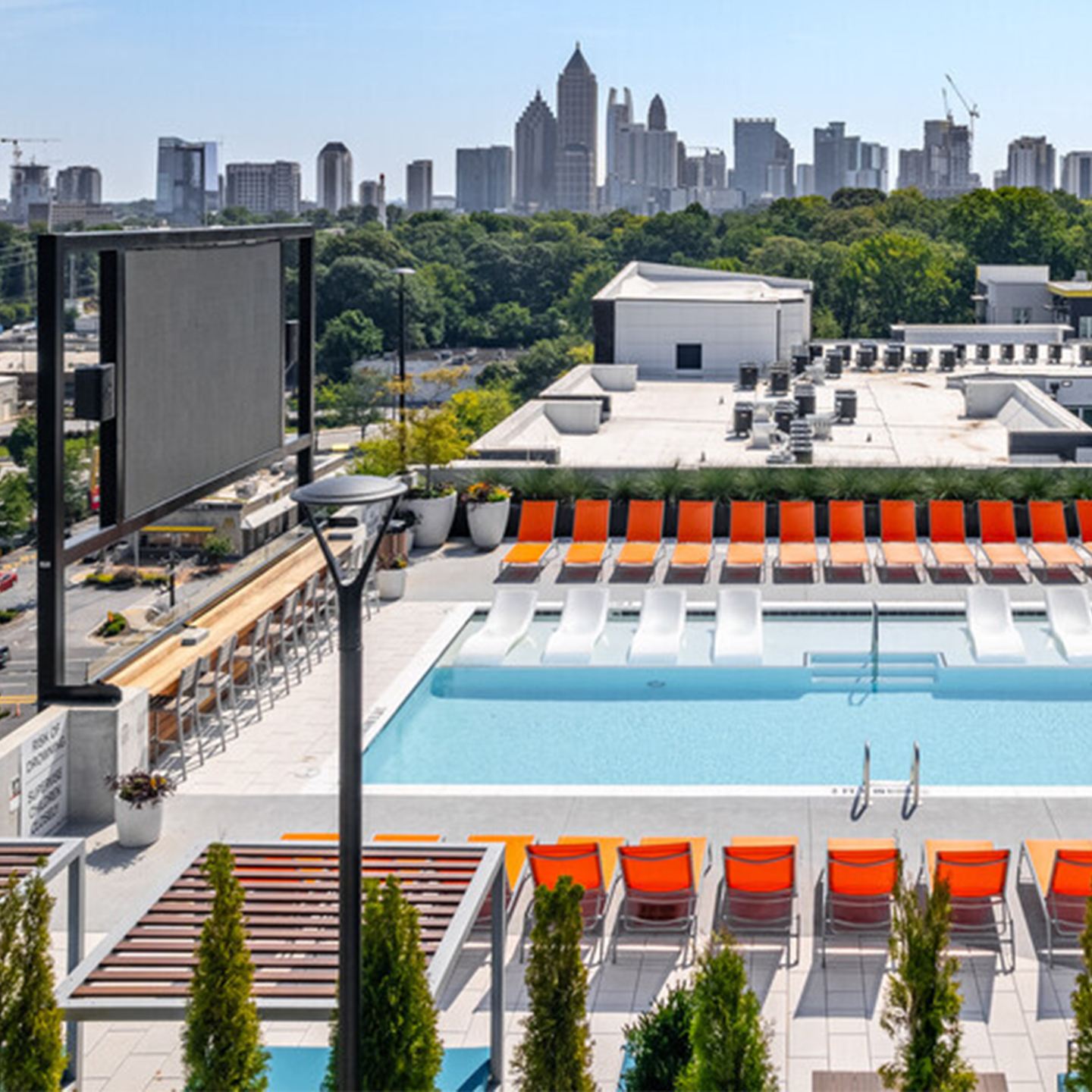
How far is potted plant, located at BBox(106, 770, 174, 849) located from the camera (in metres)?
11.4

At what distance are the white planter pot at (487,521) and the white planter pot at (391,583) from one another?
2430mm

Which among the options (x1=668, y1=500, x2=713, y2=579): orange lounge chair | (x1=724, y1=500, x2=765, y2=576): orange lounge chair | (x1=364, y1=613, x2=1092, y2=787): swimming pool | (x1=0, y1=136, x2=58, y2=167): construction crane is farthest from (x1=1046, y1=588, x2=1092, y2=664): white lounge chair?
(x1=0, y1=136, x2=58, y2=167): construction crane

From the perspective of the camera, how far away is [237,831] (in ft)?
38.8

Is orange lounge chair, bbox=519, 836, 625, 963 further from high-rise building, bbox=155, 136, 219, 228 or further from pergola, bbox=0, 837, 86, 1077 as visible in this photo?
high-rise building, bbox=155, 136, 219, 228

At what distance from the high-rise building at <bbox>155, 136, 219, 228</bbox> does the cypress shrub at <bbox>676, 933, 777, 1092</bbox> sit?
1417 centimetres

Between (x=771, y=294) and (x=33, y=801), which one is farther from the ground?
(x=771, y=294)

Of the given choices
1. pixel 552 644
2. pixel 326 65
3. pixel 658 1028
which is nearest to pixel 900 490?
pixel 552 644

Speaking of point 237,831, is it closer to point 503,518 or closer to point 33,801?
point 33,801

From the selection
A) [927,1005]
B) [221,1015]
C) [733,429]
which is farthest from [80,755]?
[733,429]

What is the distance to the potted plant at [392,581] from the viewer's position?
18688mm

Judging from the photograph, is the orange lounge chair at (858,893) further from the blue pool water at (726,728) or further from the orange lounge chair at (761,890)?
the blue pool water at (726,728)

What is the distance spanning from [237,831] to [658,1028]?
5276 mm

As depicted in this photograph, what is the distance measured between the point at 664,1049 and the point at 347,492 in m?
2.79

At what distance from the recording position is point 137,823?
11.5 metres
